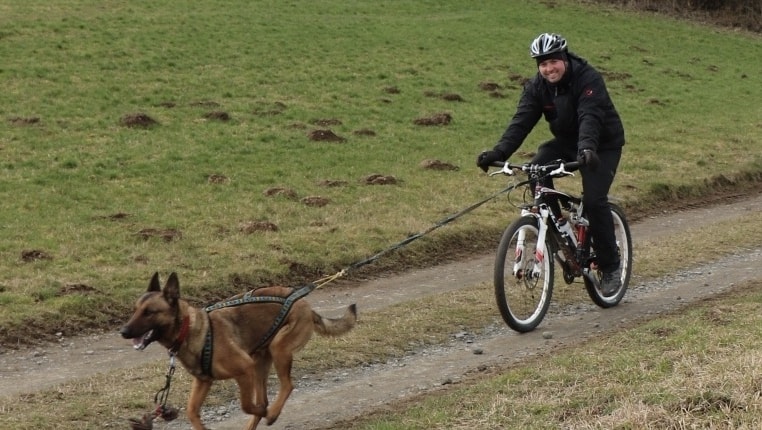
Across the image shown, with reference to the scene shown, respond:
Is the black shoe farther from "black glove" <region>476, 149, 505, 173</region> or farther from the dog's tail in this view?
the dog's tail

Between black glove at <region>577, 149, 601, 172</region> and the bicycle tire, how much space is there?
1471 mm

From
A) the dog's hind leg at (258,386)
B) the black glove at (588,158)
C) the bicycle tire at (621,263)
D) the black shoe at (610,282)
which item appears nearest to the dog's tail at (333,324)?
the dog's hind leg at (258,386)

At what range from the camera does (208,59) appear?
94.2 feet

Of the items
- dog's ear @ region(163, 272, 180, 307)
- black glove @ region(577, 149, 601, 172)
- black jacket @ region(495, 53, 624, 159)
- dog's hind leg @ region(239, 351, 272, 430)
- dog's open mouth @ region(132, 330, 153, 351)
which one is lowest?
dog's hind leg @ region(239, 351, 272, 430)

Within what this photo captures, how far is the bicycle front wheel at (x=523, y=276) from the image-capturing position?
987 cm

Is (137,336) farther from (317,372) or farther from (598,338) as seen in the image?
(598,338)

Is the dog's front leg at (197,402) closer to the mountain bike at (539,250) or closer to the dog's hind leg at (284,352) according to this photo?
the dog's hind leg at (284,352)

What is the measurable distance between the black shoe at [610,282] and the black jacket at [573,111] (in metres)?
1.44

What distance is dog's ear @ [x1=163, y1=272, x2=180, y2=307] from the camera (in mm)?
6858

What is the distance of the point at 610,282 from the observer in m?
11.1

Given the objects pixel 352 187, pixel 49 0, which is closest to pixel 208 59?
pixel 49 0

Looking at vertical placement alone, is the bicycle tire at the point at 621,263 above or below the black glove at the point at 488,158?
below

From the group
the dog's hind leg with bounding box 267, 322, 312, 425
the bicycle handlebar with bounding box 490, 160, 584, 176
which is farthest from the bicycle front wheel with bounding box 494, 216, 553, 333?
the dog's hind leg with bounding box 267, 322, 312, 425

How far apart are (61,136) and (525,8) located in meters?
28.0
